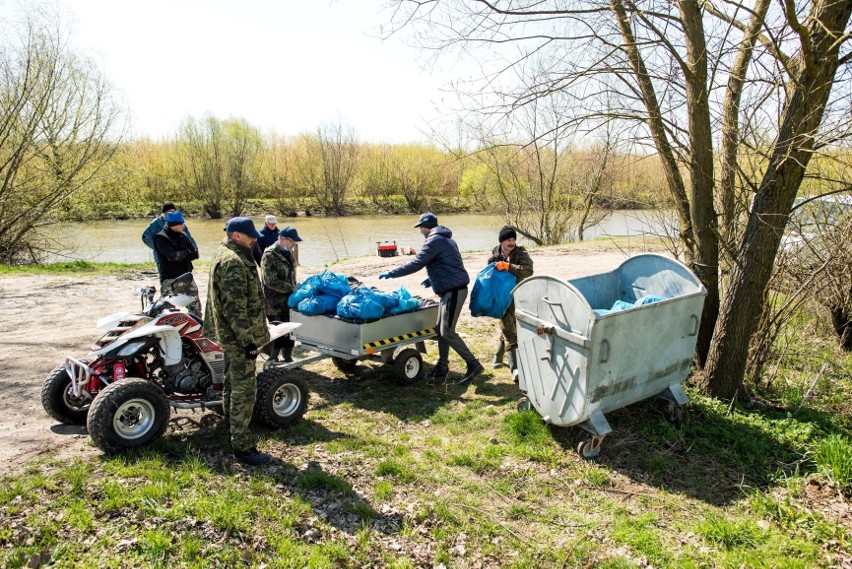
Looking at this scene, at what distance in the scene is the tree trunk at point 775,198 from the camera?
5.23 meters

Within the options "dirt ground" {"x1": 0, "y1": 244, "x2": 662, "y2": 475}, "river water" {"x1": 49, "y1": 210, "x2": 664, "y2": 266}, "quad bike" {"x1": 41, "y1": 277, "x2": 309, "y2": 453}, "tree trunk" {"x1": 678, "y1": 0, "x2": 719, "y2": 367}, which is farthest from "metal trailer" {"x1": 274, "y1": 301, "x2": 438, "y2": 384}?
"river water" {"x1": 49, "y1": 210, "x2": 664, "y2": 266}

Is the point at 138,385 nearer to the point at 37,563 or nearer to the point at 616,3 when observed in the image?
the point at 37,563

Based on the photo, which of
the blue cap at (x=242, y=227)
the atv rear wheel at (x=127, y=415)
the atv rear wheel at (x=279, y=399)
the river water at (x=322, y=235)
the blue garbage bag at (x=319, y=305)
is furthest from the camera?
the river water at (x=322, y=235)

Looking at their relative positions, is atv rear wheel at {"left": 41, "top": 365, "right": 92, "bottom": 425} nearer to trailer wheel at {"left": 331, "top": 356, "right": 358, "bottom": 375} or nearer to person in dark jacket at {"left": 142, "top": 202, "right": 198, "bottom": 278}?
trailer wheel at {"left": 331, "top": 356, "right": 358, "bottom": 375}

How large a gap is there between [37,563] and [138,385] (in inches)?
58.6

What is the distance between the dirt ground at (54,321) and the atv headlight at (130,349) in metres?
0.82

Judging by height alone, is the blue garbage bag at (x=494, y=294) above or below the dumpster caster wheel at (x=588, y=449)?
above

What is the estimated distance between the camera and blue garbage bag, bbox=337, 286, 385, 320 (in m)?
6.29

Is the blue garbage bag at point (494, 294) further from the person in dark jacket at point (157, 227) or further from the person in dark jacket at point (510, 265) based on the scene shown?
the person in dark jacket at point (157, 227)

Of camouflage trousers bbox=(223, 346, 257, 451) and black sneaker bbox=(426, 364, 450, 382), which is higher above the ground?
camouflage trousers bbox=(223, 346, 257, 451)

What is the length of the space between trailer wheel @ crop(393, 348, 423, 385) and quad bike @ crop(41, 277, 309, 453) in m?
1.51

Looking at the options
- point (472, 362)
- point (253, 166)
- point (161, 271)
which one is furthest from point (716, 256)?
point (253, 166)

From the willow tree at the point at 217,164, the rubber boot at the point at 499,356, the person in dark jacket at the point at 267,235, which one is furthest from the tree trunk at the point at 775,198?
the willow tree at the point at 217,164

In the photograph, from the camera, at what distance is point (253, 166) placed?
42.6 meters
